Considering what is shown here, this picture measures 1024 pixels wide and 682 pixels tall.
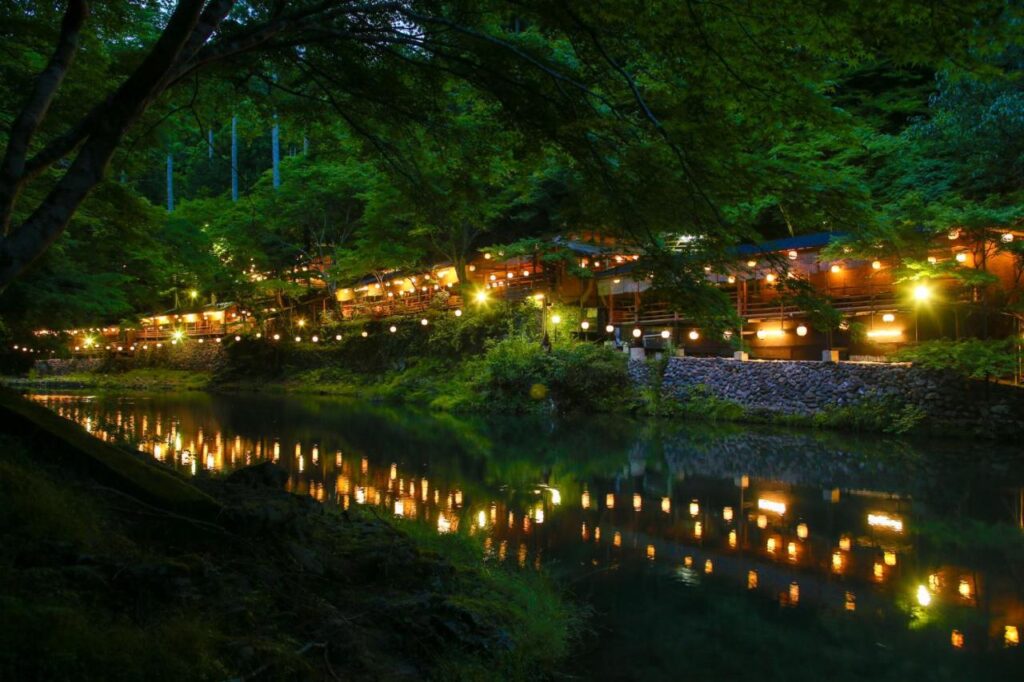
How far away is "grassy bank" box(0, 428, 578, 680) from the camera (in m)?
3.19

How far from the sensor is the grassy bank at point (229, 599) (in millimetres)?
3188

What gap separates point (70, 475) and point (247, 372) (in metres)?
37.3

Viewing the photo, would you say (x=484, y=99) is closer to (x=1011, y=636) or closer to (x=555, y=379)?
(x=1011, y=636)

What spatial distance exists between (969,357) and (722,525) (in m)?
10.3

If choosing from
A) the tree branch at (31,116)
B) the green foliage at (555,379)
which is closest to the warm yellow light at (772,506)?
the tree branch at (31,116)

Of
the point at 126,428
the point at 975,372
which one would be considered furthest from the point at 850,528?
the point at 126,428

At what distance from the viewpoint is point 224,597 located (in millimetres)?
4227

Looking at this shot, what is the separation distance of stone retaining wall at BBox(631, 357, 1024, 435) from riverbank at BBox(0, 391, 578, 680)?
1516cm

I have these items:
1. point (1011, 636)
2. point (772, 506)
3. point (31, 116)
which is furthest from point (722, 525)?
point (31, 116)

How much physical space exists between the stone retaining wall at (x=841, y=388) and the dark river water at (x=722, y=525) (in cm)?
115

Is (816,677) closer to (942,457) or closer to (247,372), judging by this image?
(942,457)

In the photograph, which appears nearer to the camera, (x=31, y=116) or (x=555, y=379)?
(x=31, y=116)

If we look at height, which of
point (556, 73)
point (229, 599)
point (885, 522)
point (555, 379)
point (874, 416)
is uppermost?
point (556, 73)

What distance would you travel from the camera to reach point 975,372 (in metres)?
15.8
